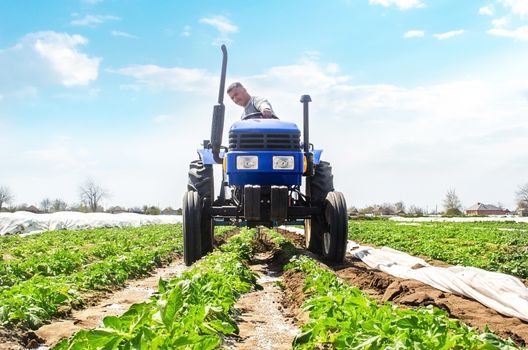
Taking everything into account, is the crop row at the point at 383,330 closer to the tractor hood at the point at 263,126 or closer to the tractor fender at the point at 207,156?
the tractor hood at the point at 263,126

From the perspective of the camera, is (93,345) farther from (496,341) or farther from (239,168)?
(239,168)

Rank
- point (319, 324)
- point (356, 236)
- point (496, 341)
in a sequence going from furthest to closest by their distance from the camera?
point (356, 236)
point (319, 324)
point (496, 341)

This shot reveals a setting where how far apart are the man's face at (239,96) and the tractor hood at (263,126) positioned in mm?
1019

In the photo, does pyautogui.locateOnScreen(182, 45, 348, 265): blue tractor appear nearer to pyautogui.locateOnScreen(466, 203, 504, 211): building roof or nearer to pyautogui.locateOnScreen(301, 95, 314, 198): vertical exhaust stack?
pyautogui.locateOnScreen(301, 95, 314, 198): vertical exhaust stack

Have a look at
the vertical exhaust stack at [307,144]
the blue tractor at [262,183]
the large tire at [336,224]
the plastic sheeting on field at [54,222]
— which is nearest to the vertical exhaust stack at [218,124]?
the blue tractor at [262,183]

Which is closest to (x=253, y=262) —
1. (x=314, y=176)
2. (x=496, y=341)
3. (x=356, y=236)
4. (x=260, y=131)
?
(x=314, y=176)

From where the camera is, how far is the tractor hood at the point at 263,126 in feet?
28.1

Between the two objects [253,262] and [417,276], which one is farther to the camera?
[253,262]

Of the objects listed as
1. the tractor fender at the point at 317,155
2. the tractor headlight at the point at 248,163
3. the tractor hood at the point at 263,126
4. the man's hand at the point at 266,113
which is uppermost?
the man's hand at the point at 266,113

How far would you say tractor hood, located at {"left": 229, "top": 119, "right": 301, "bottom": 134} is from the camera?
8.57 m

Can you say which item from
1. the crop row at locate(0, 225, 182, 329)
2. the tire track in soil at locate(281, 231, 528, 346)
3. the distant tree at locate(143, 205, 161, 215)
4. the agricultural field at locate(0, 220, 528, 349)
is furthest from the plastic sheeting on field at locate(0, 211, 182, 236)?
the distant tree at locate(143, 205, 161, 215)

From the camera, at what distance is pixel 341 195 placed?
8602mm

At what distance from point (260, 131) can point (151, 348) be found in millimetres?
6219

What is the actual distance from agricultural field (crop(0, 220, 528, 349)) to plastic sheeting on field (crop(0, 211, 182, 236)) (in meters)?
21.3
